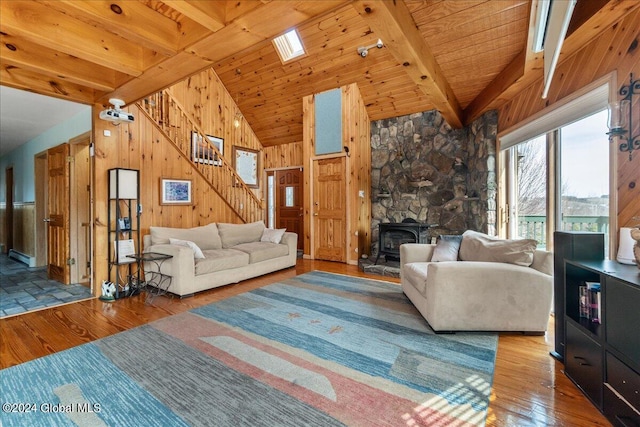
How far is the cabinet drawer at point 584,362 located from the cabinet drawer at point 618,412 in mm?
56

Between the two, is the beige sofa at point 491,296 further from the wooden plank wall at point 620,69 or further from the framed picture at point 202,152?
the framed picture at point 202,152

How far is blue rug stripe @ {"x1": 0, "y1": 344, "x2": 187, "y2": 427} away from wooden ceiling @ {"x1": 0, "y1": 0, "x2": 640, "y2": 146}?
2382 mm

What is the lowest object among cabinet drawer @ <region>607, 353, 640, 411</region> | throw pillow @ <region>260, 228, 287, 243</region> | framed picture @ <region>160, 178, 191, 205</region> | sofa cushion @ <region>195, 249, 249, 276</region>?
cabinet drawer @ <region>607, 353, 640, 411</region>

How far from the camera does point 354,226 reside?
18.2 feet

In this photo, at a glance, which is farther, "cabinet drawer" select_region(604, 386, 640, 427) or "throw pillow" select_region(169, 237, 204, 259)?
"throw pillow" select_region(169, 237, 204, 259)

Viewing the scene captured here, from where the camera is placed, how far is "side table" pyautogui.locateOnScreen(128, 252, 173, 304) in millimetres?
3518

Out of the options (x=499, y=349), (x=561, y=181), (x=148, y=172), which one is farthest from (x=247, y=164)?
(x=499, y=349)

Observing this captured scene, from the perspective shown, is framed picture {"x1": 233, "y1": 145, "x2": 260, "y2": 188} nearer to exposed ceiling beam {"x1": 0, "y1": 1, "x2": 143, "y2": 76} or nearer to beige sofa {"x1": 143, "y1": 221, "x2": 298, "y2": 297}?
beige sofa {"x1": 143, "y1": 221, "x2": 298, "y2": 297}

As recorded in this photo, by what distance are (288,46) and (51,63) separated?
148 inches

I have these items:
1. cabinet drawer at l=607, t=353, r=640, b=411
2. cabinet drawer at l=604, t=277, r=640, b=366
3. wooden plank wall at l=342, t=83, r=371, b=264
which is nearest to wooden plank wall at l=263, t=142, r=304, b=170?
wooden plank wall at l=342, t=83, r=371, b=264

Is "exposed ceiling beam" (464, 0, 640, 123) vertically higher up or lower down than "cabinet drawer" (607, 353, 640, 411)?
higher up

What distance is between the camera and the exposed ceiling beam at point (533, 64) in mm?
1938

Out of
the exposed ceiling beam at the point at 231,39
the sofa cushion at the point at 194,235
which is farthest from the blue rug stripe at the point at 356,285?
the exposed ceiling beam at the point at 231,39

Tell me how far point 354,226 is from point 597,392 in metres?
4.14
